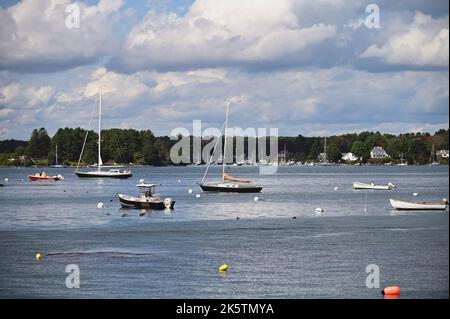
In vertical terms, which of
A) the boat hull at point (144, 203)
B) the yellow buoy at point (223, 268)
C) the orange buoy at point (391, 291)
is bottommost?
the orange buoy at point (391, 291)

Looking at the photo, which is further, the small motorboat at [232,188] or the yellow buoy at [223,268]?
the small motorboat at [232,188]

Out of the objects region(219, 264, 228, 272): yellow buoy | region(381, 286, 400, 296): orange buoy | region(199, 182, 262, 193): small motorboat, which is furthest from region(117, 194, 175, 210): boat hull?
region(381, 286, 400, 296): orange buoy

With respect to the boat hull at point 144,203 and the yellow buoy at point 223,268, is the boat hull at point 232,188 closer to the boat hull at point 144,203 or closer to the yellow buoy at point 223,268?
the boat hull at point 144,203

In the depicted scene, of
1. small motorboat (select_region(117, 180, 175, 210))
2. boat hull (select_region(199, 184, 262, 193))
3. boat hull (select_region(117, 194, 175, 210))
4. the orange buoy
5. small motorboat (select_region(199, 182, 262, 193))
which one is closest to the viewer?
the orange buoy

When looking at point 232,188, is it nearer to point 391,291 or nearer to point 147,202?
point 147,202

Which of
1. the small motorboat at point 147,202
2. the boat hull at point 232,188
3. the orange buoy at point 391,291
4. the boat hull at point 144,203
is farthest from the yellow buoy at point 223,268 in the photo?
the boat hull at point 232,188

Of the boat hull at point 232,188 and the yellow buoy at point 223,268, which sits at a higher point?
the boat hull at point 232,188

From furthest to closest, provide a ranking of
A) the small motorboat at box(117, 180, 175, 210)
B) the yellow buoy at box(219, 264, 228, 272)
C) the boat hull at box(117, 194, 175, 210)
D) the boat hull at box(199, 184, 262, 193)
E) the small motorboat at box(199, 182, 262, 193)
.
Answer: the boat hull at box(199, 184, 262, 193) < the small motorboat at box(199, 182, 262, 193) < the boat hull at box(117, 194, 175, 210) < the small motorboat at box(117, 180, 175, 210) < the yellow buoy at box(219, 264, 228, 272)

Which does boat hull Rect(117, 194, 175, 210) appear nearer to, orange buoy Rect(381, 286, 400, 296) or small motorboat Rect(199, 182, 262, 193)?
small motorboat Rect(199, 182, 262, 193)

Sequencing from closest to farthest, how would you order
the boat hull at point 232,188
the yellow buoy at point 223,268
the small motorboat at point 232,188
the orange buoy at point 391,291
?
the orange buoy at point 391,291 → the yellow buoy at point 223,268 → the small motorboat at point 232,188 → the boat hull at point 232,188

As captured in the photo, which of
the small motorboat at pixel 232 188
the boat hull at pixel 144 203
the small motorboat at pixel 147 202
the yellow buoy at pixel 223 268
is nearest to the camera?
the yellow buoy at pixel 223 268

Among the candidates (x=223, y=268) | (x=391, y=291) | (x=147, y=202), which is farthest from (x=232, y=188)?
(x=391, y=291)

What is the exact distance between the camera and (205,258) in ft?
169
